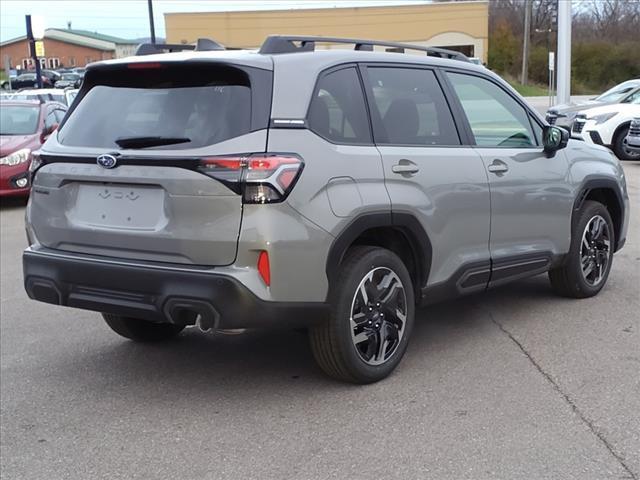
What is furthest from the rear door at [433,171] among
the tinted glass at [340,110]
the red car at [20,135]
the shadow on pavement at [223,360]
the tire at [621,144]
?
the tire at [621,144]

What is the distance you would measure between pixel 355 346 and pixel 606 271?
2.95 metres

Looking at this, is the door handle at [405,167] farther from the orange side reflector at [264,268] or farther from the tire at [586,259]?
the tire at [586,259]

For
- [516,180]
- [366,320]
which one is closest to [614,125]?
[516,180]

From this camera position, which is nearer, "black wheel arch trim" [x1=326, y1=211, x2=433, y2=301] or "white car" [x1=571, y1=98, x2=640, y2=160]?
"black wheel arch trim" [x1=326, y1=211, x2=433, y2=301]

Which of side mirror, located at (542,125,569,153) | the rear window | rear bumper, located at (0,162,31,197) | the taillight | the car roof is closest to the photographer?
the taillight

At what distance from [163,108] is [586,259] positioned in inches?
142

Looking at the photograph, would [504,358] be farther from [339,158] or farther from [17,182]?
[17,182]

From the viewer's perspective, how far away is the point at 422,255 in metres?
4.77

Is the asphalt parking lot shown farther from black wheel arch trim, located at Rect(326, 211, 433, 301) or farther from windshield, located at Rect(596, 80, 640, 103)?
windshield, located at Rect(596, 80, 640, 103)

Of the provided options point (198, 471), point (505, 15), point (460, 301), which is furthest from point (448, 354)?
point (505, 15)

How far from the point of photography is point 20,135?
13039 millimetres

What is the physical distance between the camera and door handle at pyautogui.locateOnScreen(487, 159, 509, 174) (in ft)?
17.1

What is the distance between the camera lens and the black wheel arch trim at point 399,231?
419 centimetres

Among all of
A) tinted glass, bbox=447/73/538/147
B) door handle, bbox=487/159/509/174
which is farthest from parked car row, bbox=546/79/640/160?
door handle, bbox=487/159/509/174
